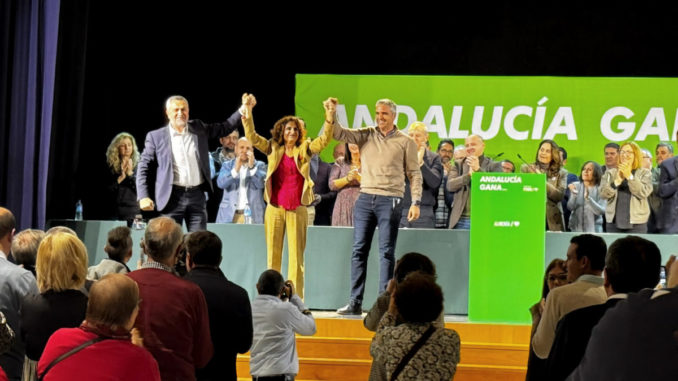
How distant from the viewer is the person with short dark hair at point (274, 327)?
16.3ft

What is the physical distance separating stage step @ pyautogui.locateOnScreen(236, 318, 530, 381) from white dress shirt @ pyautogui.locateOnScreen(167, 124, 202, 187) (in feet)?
4.11

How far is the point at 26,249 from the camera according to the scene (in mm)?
4277

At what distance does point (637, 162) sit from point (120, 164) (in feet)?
14.3

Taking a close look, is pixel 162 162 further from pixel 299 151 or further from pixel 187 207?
pixel 299 151

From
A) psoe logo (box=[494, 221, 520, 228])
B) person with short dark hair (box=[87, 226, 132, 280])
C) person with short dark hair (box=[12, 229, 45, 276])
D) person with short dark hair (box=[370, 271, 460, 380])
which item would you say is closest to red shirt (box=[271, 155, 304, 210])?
psoe logo (box=[494, 221, 520, 228])

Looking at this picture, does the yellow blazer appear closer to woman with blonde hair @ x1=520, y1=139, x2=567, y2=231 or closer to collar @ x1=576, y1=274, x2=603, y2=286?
woman with blonde hair @ x1=520, y1=139, x2=567, y2=231

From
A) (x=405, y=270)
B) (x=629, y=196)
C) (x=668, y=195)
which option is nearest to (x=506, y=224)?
(x=629, y=196)

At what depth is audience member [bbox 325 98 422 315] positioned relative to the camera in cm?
684

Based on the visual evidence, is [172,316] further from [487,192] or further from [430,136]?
[430,136]

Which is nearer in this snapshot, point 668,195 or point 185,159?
point 185,159

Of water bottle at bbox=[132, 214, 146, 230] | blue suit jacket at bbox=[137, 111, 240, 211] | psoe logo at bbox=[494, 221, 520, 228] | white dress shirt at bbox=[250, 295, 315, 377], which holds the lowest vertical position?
white dress shirt at bbox=[250, 295, 315, 377]

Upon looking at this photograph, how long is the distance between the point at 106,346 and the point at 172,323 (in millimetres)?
722

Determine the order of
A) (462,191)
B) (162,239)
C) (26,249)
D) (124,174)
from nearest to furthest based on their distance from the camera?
(162,239) < (26,249) < (462,191) < (124,174)

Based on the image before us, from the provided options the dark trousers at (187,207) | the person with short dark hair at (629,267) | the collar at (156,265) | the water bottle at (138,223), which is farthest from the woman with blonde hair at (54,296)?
the water bottle at (138,223)
